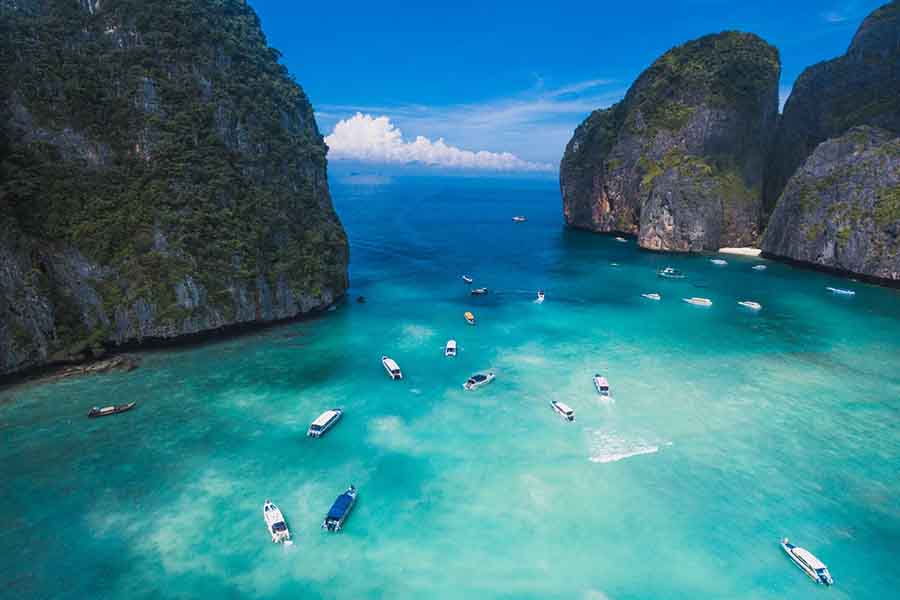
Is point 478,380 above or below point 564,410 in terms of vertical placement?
above

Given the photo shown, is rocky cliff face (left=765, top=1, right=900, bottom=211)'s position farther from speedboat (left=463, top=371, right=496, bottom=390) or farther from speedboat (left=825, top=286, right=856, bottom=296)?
speedboat (left=463, top=371, right=496, bottom=390)

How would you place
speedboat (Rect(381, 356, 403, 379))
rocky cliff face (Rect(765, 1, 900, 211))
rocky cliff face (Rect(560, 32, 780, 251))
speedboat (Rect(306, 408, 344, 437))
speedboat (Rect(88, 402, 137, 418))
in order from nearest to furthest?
1. speedboat (Rect(306, 408, 344, 437))
2. speedboat (Rect(88, 402, 137, 418))
3. speedboat (Rect(381, 356, 403, 379))
4. rocky cliff face (Rect(765, 1, 900, 211))
5. rocky cliff face (Rect(560, 32, 780, 251))

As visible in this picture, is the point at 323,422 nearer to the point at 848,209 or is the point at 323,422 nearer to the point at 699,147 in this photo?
the point at 848,209

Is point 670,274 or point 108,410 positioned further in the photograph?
point 670,274

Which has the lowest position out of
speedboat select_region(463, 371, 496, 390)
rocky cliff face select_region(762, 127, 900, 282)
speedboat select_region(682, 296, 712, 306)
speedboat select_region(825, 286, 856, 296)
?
speedboat select_region(463, 371, 496, 390)

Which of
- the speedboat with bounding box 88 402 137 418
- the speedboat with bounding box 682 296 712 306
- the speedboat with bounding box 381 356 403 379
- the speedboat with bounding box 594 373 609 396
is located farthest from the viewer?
the speedboat with bounding box 682 296 712 306

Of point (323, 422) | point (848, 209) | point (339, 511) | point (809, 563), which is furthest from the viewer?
point (848, 209)

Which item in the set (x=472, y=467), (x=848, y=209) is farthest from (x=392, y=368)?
(x=848, y=209)

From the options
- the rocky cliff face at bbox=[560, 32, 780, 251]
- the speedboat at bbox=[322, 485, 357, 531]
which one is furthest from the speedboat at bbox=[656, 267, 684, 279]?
the speedboat at bbox=[322, 485, 357, 531]
